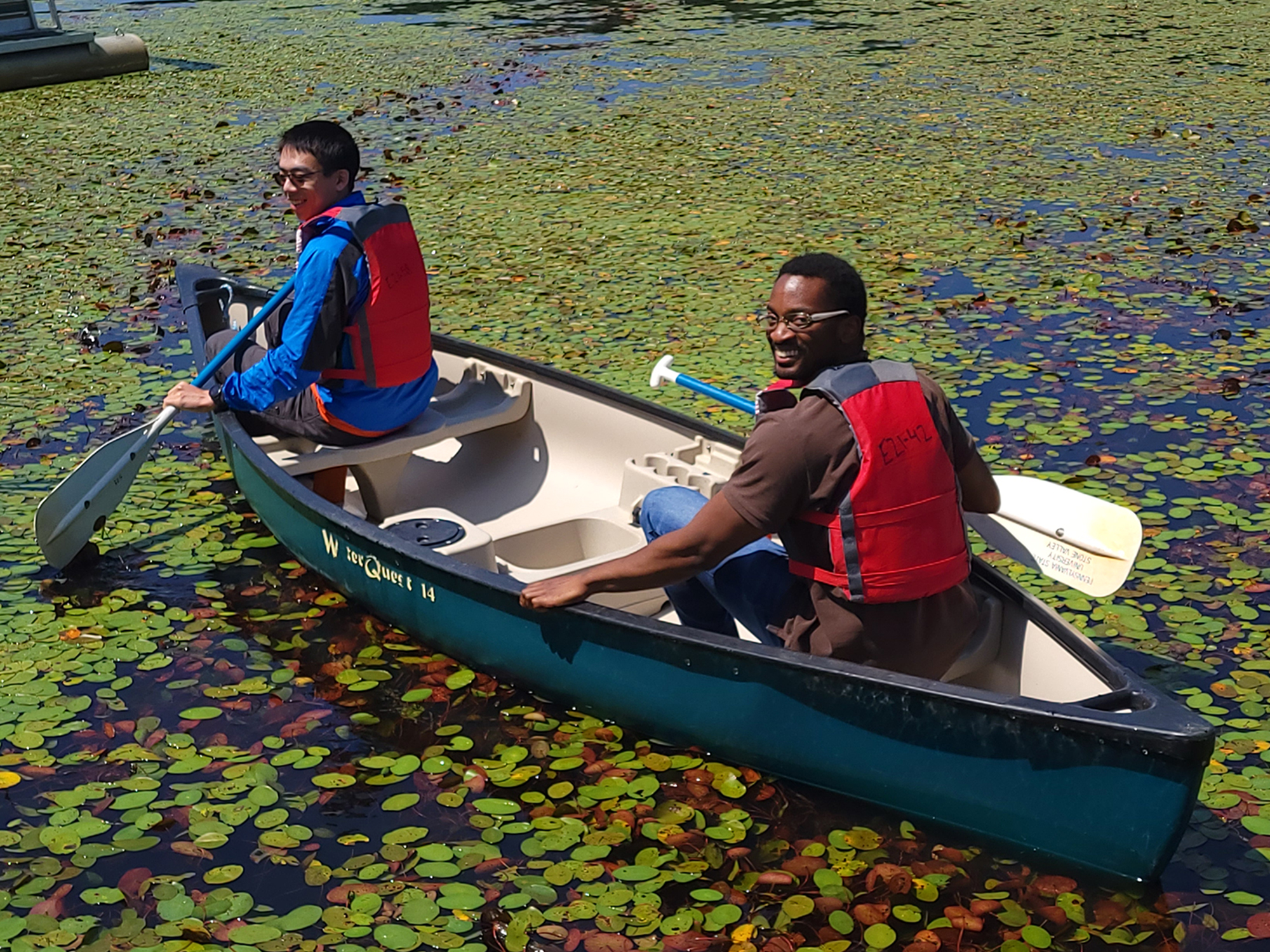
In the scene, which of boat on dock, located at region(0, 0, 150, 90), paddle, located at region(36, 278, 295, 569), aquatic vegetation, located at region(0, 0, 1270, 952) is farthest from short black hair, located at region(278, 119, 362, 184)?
boat on dock, located at region(0, 0, 150, 90)

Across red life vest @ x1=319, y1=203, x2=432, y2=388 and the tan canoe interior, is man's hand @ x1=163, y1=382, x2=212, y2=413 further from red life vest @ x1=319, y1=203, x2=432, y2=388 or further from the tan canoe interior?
red life vest @ x1=319, y1=203, x2=432, y2=388

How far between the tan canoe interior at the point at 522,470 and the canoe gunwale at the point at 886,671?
184 millimetres

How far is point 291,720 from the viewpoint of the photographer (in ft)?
15.7

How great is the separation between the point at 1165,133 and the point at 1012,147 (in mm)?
1515

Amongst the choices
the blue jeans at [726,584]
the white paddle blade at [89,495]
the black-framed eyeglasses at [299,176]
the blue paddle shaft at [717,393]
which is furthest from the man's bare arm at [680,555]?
the white paddle blade at [89,495]

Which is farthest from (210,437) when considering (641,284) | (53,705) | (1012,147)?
(1012,147)

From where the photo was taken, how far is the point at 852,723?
3.79 metres

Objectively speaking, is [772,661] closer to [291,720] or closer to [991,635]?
[991,635]

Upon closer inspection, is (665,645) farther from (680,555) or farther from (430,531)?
(430,531)

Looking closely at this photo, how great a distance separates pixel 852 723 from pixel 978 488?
79 cm

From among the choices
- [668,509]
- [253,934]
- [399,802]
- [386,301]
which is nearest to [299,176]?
[386,301]

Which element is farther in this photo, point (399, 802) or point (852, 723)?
point (399, 802)

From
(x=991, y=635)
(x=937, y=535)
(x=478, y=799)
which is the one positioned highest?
(x=937, y=535)

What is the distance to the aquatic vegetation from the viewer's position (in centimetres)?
386
